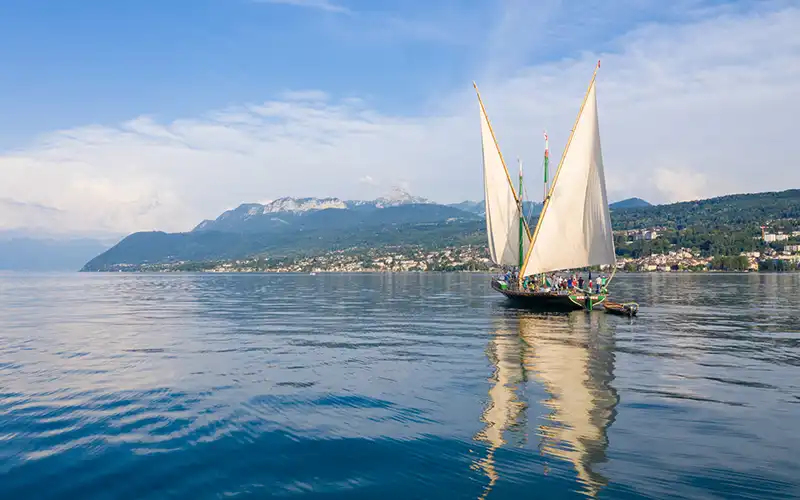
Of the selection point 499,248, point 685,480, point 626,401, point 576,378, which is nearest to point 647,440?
point 685,480

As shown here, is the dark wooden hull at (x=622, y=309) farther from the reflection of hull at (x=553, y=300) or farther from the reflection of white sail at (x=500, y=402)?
the reflection of white sail at (x=500, y=402)

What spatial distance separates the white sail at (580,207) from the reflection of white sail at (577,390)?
47.2 feet

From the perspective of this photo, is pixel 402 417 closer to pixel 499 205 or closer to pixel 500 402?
pixel 500 402

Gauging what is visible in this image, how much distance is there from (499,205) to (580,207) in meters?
17.3

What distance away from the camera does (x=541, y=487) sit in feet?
41.8

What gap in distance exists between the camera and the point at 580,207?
54812 millimetres

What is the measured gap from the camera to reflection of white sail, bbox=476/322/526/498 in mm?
14880

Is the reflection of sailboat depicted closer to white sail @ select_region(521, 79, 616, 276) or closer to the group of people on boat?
white sail @ select_region(521, 79, 616, 276)

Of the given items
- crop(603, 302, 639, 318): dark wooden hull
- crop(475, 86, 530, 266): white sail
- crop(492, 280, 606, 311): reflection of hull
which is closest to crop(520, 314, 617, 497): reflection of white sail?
crop(603, 302, 639, 318): dark wooden hull

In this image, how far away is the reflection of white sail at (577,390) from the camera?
14.8m

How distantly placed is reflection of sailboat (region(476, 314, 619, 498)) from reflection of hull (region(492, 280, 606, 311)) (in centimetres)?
1686

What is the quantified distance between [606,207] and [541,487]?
46.6m

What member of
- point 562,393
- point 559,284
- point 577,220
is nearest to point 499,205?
point 559,284

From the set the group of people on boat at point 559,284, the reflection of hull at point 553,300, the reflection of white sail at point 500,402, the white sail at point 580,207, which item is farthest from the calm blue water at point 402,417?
the group of people on boat at point 559,284
